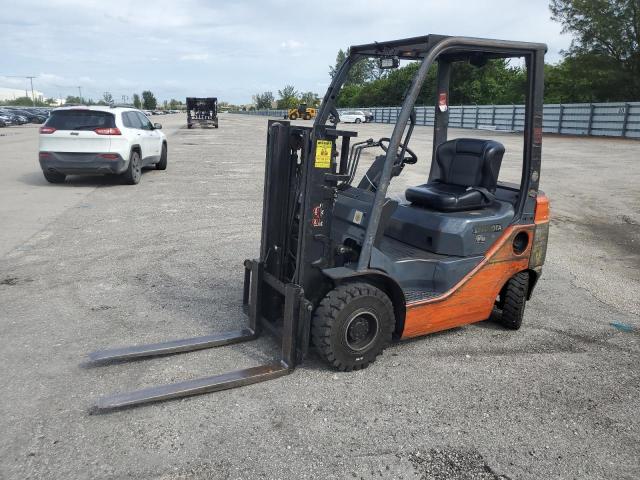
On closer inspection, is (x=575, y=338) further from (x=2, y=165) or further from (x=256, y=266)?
(x=2, y=165)

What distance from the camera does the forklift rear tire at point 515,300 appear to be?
486 centimetres

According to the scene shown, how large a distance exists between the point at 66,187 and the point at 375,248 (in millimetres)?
10611

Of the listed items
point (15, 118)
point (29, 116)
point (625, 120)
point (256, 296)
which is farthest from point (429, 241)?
point (29, 116)

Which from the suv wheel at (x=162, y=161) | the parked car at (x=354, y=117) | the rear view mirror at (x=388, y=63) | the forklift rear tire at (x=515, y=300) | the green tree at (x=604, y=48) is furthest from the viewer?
the parked car at (x=354, y=117)

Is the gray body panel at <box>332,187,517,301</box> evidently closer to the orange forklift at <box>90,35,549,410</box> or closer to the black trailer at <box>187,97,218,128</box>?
the orange forklift at <box>90,35,549,410</box>

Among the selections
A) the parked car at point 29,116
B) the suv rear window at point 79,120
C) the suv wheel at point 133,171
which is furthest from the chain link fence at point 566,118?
the parked car at point 29,116

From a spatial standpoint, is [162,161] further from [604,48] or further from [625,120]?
[604,48]

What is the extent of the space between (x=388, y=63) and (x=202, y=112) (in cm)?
4221

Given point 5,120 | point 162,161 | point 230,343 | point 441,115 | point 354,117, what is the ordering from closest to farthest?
1. point 230,343
2. point 441,115
3. point 162,161
4. point 5,120
5. point 354,117

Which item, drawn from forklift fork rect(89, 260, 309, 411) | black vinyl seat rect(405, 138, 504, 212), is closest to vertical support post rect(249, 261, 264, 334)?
forklift fork rect(89, 260, 309, 411)

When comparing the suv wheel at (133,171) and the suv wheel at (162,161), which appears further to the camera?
the suv wheel at (162,161)

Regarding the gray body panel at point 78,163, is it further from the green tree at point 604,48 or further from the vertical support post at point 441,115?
the green tree at point 604,48

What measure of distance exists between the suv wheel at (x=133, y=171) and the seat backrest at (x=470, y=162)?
9.51 meters

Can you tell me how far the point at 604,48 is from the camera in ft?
120
